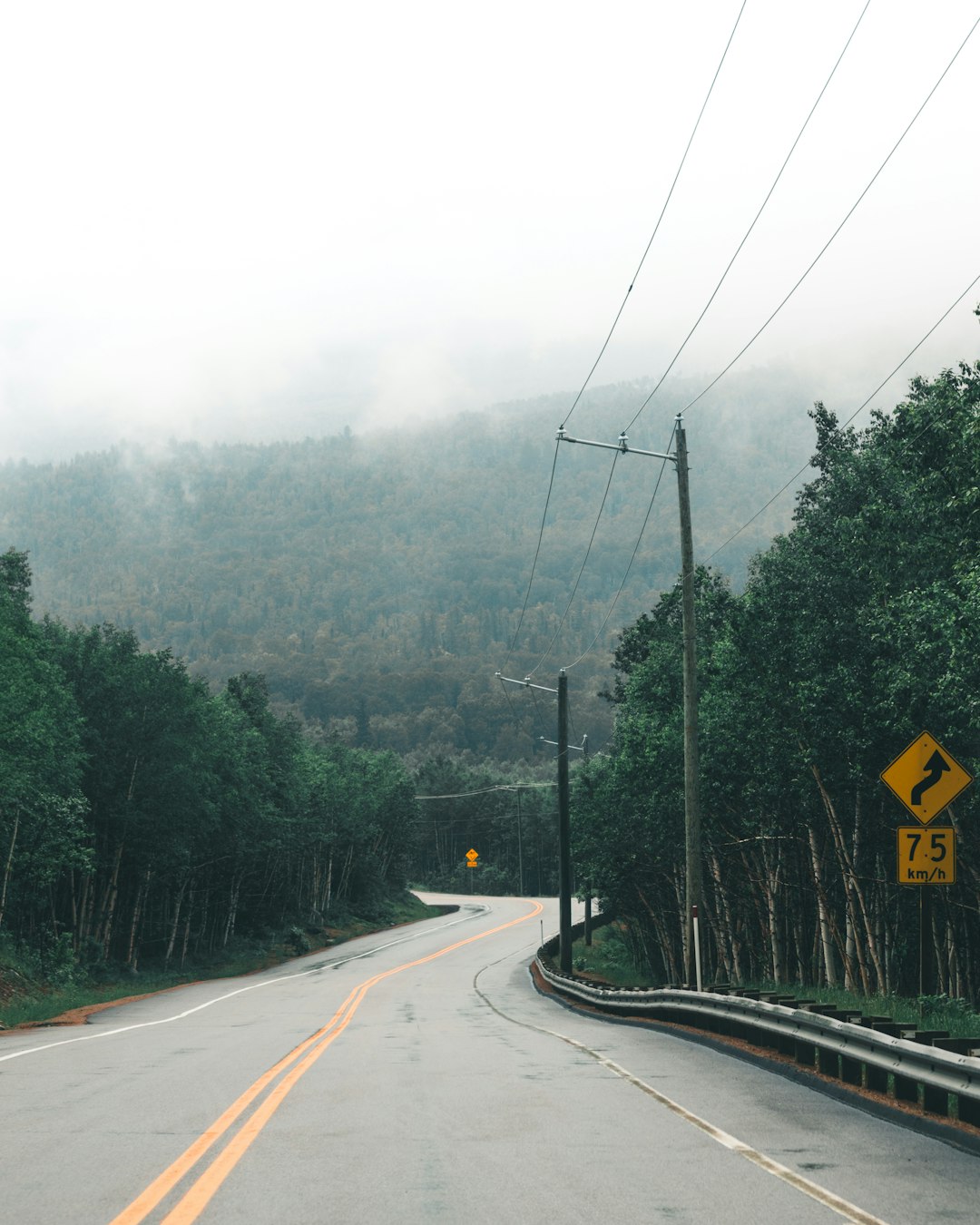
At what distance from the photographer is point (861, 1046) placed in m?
11.9

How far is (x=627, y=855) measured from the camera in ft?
159

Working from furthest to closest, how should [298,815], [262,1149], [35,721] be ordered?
[298,815] < [35,721] < [262,1149]

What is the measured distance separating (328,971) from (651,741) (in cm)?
2170

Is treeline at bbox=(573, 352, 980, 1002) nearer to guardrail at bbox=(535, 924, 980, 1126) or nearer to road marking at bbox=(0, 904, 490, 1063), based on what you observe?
guardrail at bbox=(535, 924, 980, 1126)

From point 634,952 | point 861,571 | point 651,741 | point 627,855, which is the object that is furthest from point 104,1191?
point 634,952

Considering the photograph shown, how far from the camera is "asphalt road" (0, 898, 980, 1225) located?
7234 mm

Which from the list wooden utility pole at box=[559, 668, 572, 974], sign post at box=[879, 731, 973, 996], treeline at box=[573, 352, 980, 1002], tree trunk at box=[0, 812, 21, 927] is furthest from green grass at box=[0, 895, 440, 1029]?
sign post at box=[879, 731, 973, 996]

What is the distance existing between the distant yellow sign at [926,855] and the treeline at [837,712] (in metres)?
5.08

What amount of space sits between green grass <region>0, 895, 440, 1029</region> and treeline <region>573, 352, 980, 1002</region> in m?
17.7

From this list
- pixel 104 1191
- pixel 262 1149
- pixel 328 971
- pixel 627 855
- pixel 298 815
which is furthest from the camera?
pixel 298 815

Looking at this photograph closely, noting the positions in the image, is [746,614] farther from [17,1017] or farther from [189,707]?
[189,707]

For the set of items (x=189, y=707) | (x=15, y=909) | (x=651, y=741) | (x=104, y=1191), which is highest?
(x=189, y=707)

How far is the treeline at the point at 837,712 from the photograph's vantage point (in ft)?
70.5

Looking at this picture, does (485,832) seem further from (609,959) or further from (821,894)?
(821,894)
